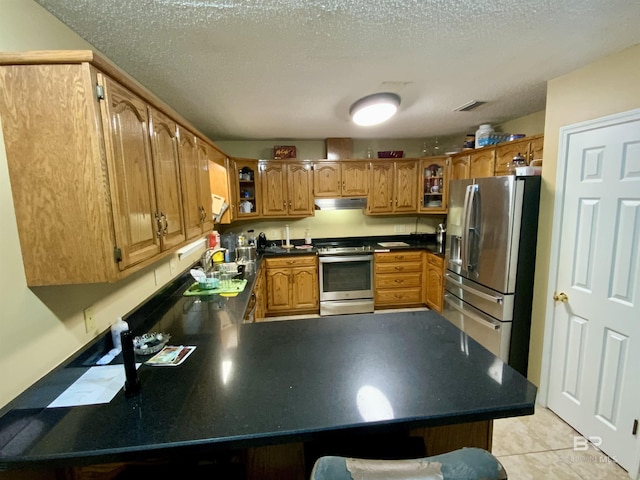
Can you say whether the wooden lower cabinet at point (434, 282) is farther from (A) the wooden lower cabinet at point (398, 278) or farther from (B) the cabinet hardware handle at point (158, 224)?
(B) the cabinet hardware handle at point (158, 224)

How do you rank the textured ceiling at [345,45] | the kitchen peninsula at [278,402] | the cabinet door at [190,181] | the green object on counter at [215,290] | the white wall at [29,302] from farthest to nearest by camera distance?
the green object on counter at [215,290]
the cabinet door at [190,181]
the textured ceiling at [345,45]
the white wall at [29,302]
the kitchen peninsula at [278,402]

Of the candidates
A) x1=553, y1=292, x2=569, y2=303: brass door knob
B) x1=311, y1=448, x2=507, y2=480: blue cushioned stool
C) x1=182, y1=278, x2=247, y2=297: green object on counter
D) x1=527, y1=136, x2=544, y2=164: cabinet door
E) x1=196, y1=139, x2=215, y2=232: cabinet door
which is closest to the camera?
x1=311, y1=448, x2=507, y2=480: blue cushioned stool

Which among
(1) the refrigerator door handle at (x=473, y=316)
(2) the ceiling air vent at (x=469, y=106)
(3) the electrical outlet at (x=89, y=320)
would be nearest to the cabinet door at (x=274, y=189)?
(2) the ceiling air vent at (x=469, y=106)

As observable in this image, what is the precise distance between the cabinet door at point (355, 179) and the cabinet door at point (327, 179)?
74mm

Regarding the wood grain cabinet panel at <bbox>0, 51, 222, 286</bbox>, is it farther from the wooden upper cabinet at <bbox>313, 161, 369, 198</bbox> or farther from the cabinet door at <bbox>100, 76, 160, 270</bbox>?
the wooden upper cabinet at <bbox>313, 161, 369, 198</bbox>

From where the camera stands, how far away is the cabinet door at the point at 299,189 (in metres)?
3.96

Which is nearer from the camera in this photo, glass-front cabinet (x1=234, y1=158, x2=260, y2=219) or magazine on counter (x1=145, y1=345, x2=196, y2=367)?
magazine on counter (x1=145, y1=345, x2=196, y2=367)

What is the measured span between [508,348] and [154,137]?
282 centimetres

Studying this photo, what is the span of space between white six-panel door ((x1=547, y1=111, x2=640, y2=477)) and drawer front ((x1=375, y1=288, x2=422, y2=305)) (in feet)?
6.44

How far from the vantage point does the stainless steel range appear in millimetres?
3861

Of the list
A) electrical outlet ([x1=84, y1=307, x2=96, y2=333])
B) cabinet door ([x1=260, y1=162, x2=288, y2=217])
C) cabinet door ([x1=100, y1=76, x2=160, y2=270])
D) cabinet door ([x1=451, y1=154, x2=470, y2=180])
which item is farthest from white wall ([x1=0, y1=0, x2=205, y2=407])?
cabinet door ([x1=451, y1=154, x2=470, y2=180])

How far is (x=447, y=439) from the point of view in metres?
1.17

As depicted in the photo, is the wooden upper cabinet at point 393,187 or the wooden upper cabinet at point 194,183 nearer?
the wooden upper cabinet at point 194,183

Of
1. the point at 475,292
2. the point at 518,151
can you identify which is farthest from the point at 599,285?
the point at 518,151
